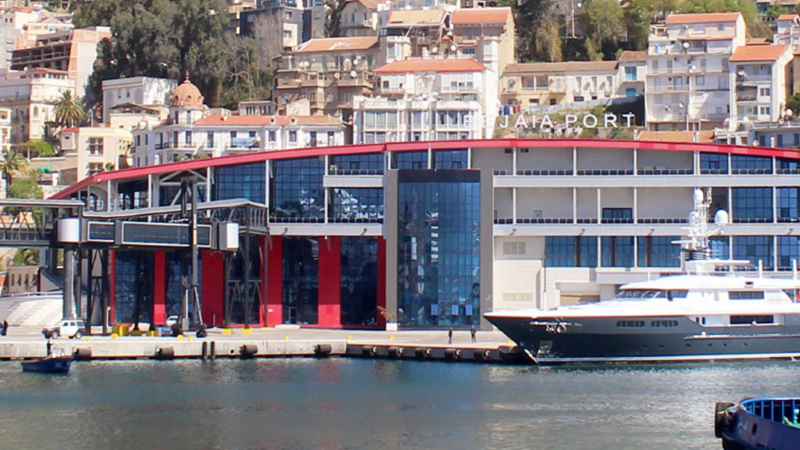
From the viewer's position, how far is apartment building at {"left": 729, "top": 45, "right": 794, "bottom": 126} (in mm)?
139625

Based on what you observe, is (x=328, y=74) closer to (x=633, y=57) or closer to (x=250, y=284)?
(x=633, y=57)

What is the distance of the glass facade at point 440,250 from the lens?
9406 cm

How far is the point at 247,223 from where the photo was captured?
92812mm

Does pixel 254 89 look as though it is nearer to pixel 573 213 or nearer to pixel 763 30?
pixel 763 30

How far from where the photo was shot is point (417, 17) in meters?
156

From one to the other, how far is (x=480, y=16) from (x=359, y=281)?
208 ft

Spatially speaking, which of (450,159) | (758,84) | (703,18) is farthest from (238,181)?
(703,18)

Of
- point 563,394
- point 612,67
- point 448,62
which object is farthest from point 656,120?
point 563,394

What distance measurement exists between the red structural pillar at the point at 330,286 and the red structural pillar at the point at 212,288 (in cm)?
705

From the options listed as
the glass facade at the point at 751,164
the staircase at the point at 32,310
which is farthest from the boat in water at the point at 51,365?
the glass facade at the point at 751,164

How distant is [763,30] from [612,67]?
2515 cm

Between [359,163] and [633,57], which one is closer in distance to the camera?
[359,163]

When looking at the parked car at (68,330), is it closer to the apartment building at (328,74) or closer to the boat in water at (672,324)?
the boat in water at (672,324)

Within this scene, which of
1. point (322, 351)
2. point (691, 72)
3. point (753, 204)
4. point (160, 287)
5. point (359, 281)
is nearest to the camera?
point (322, 351)
